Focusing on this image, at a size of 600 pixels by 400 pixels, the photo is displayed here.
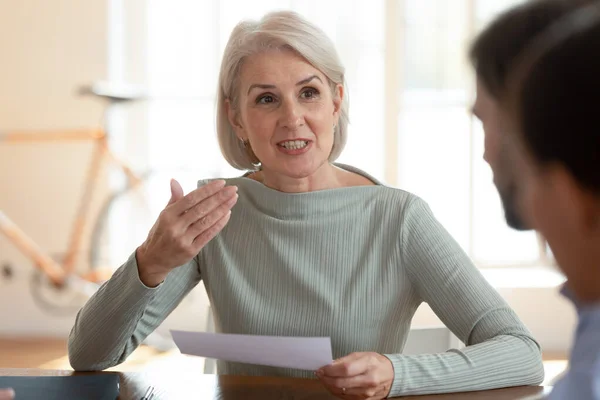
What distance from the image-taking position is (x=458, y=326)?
5.49 feet

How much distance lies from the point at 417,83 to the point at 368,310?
3350mm

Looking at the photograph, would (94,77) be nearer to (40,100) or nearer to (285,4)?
(40,100)

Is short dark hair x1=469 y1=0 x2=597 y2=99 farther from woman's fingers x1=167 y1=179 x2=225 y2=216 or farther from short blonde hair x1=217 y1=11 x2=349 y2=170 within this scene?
short blonde hair x1=217 y1=11 x2=349 y2=170

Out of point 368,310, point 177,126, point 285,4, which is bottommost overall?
point 368,310

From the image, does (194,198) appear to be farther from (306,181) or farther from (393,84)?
(393,84)

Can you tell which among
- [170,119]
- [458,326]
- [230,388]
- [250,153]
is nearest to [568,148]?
[230,388]

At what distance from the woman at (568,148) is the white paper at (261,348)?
631mm

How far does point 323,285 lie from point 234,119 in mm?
464

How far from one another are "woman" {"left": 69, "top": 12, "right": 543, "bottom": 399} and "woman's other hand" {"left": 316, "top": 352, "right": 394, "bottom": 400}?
0.16 m

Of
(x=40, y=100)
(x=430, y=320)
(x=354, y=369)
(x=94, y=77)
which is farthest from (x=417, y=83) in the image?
(x=354, y=369)

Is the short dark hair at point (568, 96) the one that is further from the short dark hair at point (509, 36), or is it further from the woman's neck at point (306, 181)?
the woman's neck at point (306, 181)

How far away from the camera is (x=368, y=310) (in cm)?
174

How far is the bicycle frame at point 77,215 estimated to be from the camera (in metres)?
4.82

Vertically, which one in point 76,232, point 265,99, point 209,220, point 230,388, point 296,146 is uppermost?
point 265,99
